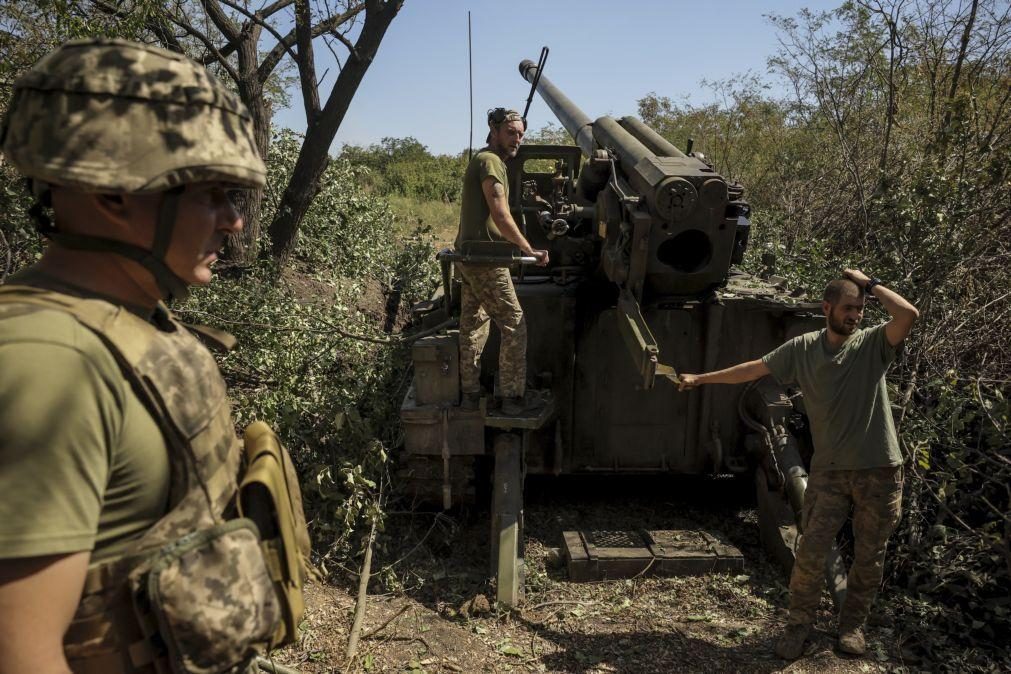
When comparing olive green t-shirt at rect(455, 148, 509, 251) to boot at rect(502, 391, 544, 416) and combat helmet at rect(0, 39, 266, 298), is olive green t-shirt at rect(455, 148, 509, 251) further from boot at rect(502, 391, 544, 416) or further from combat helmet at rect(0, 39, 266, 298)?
combat helmet at rect(0, 39, 266, 298)

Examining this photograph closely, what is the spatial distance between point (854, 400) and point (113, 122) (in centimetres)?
371

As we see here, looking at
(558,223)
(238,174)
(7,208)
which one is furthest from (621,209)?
(7,208)

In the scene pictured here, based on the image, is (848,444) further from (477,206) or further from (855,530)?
(477,206)

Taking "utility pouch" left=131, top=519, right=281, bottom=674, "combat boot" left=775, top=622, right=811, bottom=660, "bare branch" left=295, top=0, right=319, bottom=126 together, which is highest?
"bare branch" left=295, top=0, right=319, bottom=126

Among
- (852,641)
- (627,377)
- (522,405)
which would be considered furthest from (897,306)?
(522,405)

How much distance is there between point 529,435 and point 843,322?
8.17 feet

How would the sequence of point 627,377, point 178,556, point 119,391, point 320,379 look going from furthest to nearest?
point 320,379
point 627,377
point 178,556
point 119,391

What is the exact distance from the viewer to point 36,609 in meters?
1.22

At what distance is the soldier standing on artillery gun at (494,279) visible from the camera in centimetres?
504

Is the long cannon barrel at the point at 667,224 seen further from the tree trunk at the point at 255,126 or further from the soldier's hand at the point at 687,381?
the tree trunk at the point at 255,126

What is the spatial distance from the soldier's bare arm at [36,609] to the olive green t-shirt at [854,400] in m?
3.70

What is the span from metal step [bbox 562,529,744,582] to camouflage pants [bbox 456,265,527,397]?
115 centimetres

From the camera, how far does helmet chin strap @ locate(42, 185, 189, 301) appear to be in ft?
4.82

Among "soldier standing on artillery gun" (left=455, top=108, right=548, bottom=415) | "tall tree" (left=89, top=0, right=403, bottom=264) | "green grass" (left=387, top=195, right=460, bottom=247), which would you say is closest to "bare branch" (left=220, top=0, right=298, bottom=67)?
"tall tree" (left=89, top=0, right=403, bottom=264)
